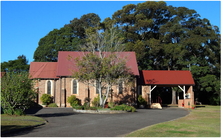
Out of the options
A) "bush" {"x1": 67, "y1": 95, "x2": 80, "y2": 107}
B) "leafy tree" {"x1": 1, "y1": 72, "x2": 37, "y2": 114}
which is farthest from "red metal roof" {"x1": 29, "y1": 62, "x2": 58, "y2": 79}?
"leafy tree" {"x1": 1, "y1": 72, "x2": 37, "y2": 114}

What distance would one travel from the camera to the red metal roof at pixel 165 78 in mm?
39625

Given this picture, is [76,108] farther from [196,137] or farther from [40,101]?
[196,137]

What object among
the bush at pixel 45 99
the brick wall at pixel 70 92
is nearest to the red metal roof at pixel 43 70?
the brick wall at pixel 70 92

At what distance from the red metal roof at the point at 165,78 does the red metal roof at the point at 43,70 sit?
1353 cm

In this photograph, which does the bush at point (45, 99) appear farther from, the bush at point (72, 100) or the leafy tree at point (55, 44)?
the leafy tree at point (55, 44)

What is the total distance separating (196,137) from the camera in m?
12.0

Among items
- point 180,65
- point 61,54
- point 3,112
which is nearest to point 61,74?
point 61,54

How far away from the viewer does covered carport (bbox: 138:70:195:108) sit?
39.1 meters

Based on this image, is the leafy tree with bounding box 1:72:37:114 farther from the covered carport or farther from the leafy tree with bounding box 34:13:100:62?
the leafy tree with bounding box 34:13:100:62

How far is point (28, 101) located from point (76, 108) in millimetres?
8372

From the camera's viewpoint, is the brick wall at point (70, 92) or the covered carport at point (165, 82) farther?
the covered carport at point (165, 82)

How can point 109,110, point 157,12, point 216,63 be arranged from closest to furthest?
point 109,110 < point 216,63 < point 157,12

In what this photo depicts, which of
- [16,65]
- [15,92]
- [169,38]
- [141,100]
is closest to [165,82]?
[141,100]

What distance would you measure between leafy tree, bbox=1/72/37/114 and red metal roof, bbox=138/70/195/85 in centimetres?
2211
